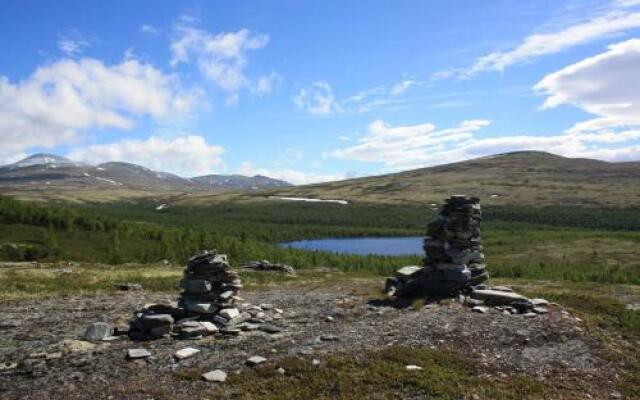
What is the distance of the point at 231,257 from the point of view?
6912 cm

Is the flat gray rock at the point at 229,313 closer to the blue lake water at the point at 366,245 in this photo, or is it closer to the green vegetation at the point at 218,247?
the green vegetation at the point at 218,247

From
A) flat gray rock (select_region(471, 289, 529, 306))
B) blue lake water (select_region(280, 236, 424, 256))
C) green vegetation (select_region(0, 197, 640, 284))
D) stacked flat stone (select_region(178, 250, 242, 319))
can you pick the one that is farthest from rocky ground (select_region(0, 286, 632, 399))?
blue lake water (select_region(280, 236, 424, 256))

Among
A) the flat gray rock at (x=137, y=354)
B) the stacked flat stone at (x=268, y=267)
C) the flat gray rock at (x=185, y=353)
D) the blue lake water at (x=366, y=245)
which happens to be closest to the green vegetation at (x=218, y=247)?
the stacked flat stone at (x=268, y=267)

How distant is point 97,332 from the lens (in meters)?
24.4

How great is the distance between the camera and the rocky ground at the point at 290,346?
62.8ft

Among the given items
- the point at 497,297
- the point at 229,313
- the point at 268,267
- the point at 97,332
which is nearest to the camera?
the point at 97,332

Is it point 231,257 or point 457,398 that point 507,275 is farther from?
point 457,398

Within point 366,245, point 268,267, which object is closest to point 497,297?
point 268,267

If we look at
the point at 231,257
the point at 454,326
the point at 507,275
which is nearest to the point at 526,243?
the point at 507,275

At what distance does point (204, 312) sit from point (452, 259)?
50.1 feet

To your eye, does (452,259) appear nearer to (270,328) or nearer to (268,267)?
(270,328)

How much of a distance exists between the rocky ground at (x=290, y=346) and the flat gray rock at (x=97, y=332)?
19.9 inches

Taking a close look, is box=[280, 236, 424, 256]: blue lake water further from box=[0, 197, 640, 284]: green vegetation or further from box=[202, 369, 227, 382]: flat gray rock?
box=[202, 369, 227, 382]: flat gray rock

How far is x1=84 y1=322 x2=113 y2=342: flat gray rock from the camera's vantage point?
2419 centimetres
